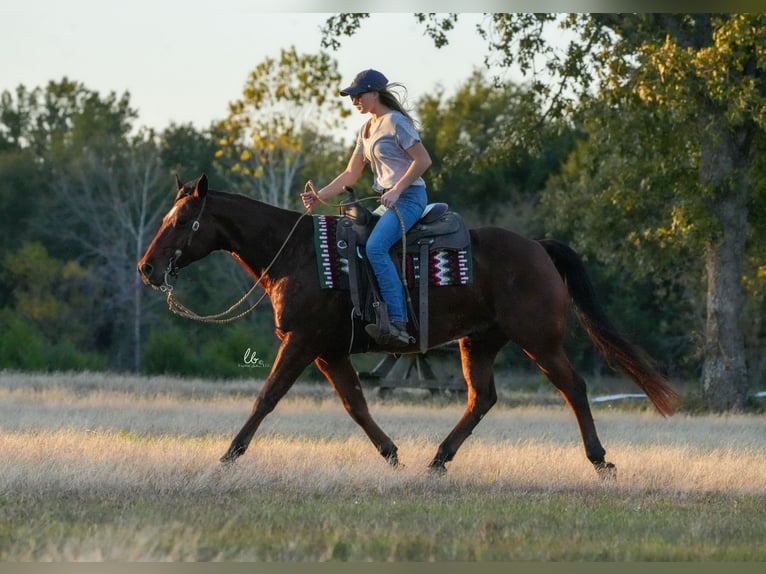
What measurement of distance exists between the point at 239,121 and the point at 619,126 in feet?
66.5

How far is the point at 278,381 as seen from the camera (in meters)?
9.87

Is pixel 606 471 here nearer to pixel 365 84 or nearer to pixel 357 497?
pixel 357 497

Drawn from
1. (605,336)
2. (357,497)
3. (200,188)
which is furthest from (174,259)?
(605,336)

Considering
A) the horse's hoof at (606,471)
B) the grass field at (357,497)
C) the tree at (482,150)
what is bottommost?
the grass field at (357,497)

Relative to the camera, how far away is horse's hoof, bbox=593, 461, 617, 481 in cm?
998

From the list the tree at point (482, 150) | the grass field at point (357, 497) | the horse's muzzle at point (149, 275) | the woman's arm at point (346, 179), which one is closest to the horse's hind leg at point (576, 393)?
the grass field at point (357, 497)

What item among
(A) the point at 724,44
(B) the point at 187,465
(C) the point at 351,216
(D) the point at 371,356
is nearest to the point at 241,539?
(B) the point at 187,465

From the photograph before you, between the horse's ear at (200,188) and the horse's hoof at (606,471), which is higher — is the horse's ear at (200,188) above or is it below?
above

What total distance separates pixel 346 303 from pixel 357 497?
5.78 feet

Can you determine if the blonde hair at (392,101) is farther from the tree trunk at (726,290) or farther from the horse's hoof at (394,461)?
the tree trunk at (726,290)

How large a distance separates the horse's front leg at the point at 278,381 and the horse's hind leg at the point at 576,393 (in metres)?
1.76

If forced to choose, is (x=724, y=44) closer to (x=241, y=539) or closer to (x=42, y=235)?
(x=241, y=539)

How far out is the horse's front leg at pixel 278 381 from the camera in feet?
32.0

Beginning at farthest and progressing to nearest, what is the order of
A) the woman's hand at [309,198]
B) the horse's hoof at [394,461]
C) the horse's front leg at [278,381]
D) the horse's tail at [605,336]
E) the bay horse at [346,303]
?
the horse's tail at [605,336] → the woman's hand at [309,198] → the horse's hoof at [394,461] → the bay horse at [346,303] → the horse's front leg at [278,381]
